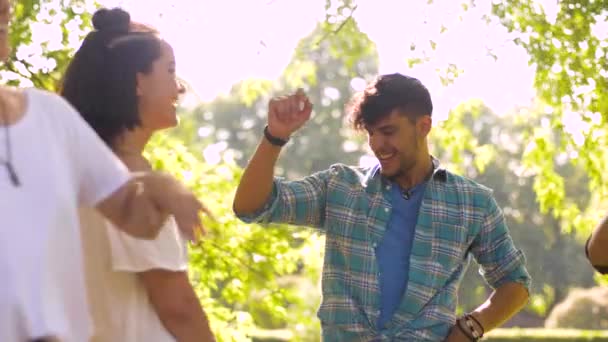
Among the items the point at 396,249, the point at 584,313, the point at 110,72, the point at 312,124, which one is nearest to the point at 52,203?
the point at 110,72

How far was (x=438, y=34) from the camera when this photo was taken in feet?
25.3

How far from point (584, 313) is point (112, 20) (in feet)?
82.8

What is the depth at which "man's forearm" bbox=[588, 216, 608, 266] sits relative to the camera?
285cm

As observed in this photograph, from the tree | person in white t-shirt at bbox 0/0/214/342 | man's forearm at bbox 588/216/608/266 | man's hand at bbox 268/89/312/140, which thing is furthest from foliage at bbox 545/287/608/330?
person in white t-shirt at bbox 0/0/214/342

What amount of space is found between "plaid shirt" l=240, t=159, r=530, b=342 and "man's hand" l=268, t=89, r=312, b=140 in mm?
262

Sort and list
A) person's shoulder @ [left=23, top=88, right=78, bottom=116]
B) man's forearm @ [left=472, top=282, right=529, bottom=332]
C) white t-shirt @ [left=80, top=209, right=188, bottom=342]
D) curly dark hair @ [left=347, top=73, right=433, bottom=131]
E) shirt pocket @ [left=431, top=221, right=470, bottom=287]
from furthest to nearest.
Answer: man's forearm @ [left=472, top=282, right=529, bottom=332]
curly dark hair @ [left=347, top=73, right=433, bottom=131]
shirt pocket @ [left=431, top=221, right=470, bottom=287]
white t-shirt @ [left=80, top=209, right=188, bottom=342]
person's shoulder @ [left=23, top=88, right=78, bottom=116]

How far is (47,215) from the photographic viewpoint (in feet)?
7.00

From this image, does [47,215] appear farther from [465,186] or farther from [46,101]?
[465,186]

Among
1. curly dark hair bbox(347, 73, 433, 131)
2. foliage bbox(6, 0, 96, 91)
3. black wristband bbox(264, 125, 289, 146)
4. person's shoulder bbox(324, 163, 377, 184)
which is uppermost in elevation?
curly dark hair bbox(347, 73, 433, 131)

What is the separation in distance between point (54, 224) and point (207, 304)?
5.69 meters

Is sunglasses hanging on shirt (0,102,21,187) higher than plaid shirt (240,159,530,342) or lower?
higher

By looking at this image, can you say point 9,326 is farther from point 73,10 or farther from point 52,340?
point 73,10

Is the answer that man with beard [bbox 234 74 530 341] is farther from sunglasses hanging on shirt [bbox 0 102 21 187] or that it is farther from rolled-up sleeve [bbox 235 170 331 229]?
sunglasses hanging on shirt [bbox 0 102 21 187]

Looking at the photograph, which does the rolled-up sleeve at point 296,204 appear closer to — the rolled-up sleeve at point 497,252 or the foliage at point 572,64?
the rolled-up sleeve at point 497,252
